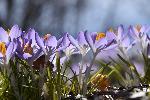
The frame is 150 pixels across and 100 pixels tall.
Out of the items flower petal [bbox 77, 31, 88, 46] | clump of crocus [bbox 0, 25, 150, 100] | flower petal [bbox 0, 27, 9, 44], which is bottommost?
clump of crocus [bbox 0, 25, 150, 100]

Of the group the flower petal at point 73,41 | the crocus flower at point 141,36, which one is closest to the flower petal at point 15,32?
the flower petal at point 73,41

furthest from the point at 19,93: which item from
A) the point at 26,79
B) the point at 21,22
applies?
the point at 21,22

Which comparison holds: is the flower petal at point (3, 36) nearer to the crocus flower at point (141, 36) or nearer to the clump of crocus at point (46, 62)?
the clump of crocus at point (46, 62)

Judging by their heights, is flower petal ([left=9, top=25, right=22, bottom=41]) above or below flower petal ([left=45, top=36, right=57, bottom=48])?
above

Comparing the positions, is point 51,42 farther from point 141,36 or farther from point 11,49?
point 141,36

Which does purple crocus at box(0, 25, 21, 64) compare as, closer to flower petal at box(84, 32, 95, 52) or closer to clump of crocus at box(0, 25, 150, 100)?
clump of crocus at box(0, 25, 150, 100)

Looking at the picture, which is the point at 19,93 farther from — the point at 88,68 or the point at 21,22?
the point at 21,22

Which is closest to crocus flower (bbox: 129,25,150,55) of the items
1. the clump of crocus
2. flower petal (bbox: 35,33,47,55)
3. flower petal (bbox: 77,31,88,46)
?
the clump of crocus

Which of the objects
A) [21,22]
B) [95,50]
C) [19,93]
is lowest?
[19,93]

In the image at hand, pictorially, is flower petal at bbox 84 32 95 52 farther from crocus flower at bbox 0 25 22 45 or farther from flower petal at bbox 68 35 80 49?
crocus flower at bbox 0 25 22 45

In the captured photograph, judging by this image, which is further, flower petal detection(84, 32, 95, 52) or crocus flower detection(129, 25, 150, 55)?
crocus flower detection(129, 25, 150, 55)

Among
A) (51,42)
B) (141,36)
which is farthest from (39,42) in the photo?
(141,36)
